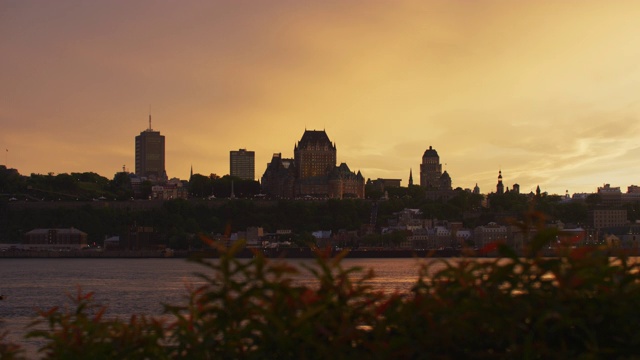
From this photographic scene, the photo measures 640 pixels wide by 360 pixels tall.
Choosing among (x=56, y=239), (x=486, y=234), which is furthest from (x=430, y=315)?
(x=56, y=239)

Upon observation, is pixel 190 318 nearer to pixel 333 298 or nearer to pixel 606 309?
pixel 333 298

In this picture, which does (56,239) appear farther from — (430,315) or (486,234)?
(430,315)

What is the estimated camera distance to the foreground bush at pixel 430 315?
7281 mm

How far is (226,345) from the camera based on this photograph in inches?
301

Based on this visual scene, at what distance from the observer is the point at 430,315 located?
24.5 feet

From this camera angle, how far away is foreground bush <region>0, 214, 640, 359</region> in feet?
23.9

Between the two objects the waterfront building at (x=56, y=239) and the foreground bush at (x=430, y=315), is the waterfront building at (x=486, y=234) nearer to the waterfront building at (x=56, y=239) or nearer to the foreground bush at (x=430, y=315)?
the waterfront building at (x=56, y=239)

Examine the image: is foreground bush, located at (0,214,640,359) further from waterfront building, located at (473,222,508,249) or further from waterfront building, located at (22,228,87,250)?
waterfront building, located at (22,228,87,250)

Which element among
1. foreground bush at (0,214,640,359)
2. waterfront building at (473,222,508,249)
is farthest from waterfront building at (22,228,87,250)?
foreground bush at (0,214,640,359)

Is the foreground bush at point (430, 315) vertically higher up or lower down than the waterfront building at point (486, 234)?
lower down

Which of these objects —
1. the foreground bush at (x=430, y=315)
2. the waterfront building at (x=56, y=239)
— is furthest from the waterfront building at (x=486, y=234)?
the foreground bush at (x=430, y=315)

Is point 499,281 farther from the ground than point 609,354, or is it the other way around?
point 499,281

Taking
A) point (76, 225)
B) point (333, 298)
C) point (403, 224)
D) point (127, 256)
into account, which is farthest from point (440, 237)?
point (333, 298)

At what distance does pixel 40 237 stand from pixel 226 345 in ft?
618
